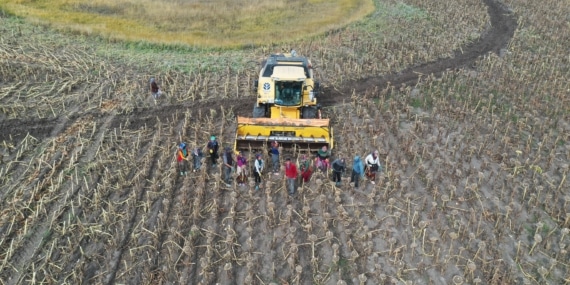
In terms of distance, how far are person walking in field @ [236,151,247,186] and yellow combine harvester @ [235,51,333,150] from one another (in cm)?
117

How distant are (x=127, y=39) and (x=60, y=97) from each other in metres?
7.52

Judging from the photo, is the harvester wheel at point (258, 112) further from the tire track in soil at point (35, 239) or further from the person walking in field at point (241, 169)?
the tire track in soil at point (35, 239)

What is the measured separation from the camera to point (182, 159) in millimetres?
13023

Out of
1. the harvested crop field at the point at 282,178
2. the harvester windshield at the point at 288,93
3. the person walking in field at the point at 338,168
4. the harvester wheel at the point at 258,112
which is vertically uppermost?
the harvester windshield at the point at 288,93

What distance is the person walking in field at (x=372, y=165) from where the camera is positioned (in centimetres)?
1252

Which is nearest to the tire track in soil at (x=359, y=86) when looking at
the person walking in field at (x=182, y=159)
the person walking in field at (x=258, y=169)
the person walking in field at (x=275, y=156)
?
the person walking in field at (x=182, y=159)

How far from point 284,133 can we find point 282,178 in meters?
1.50

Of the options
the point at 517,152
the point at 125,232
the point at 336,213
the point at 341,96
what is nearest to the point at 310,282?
the point at 336,213

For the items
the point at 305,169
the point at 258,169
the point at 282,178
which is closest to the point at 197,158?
the point at 258,169

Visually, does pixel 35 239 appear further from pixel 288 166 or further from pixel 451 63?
pixel 451 63

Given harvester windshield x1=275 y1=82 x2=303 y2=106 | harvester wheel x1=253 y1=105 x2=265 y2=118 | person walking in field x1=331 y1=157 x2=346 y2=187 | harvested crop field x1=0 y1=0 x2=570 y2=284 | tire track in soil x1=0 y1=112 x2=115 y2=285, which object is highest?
harvester windshield x1=275 y1=82 x2=303 y2=106

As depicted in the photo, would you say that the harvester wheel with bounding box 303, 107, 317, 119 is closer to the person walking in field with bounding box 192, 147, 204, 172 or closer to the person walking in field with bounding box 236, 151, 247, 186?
the person walking in field with bounding box 236, 151, 247, 186

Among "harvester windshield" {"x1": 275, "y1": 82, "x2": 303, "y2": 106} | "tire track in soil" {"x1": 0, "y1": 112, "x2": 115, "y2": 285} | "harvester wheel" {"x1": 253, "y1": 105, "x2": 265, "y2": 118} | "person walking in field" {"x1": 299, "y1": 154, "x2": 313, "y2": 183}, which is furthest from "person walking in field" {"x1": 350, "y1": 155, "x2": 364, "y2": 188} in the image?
"tire track in soil" {"x1": 0, "y1": 112, "x2": 115, "y2": 285}

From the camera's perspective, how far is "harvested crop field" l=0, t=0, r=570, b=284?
33.9 ft
